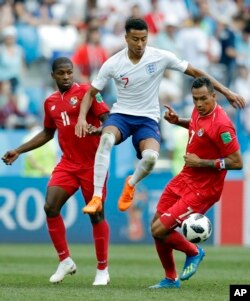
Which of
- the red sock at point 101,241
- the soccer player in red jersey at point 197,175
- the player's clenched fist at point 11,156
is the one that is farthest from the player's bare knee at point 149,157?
the player's clenched fist at point 11,156

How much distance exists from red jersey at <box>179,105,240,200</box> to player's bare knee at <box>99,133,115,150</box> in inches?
33.3

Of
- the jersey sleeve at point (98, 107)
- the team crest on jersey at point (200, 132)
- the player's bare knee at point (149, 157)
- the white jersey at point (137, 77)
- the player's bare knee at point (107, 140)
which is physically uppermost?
the white jersey at point (137, 77)

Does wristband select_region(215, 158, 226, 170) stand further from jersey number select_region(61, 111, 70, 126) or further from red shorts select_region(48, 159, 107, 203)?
jersey number select_region(61, 111, 70, 126)

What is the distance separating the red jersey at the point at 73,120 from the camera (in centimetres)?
1275

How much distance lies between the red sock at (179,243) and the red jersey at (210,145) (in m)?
0.54

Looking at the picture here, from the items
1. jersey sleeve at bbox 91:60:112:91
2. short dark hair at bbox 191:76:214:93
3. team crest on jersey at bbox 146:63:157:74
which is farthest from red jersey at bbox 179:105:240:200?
jersey sleeve at bbox 91:60:112:91

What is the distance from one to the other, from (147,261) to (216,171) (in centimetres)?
547

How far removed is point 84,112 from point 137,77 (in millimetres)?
720

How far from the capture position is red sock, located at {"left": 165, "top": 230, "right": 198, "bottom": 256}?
39.8 ft

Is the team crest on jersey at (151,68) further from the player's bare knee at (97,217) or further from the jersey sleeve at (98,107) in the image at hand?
the player's bare knee at (97,217)

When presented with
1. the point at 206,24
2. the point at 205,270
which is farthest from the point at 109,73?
the point at 206,24

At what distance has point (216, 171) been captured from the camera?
12047 mm

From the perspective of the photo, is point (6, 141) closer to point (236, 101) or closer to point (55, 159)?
point (55, 159)

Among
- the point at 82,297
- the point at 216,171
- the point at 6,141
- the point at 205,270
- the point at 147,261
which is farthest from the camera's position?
the point at 6,141
